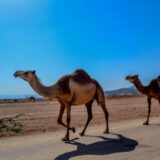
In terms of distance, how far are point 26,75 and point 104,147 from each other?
10.5 feet

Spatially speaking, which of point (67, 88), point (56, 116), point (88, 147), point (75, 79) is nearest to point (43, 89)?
point (67, 88)

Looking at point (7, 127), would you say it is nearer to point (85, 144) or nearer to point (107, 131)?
point (107, 131)

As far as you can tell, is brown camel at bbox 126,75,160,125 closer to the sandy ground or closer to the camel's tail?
the sandy ground

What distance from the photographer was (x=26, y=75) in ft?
43.1

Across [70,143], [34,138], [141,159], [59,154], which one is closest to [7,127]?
[34,138]

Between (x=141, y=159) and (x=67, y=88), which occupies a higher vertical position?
(x=67, y=88)

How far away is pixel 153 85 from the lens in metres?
19.8

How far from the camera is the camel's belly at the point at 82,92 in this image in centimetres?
1393

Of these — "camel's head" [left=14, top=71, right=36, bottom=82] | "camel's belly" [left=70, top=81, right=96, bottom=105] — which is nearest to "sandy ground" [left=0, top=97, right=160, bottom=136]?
"camel's belly" [left=70, top=81, right=96, bottom=105]

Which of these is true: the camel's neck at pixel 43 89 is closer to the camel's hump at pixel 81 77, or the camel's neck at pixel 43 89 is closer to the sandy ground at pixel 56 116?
the camel's hump at pixel 81 77

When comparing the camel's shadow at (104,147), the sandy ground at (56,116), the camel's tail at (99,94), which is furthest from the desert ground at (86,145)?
the sandy ground at (56,116)

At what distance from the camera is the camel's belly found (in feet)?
45.7

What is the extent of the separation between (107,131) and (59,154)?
463 centimetres

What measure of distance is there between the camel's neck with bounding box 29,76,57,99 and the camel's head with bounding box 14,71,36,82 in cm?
13
